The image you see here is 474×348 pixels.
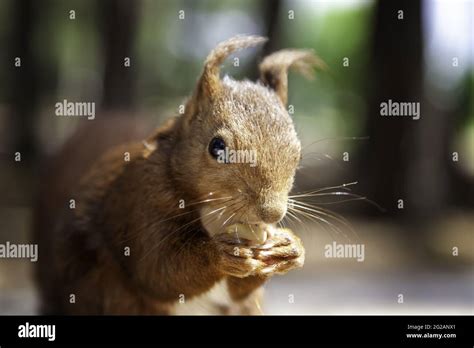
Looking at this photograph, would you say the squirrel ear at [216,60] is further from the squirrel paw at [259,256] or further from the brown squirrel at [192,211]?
the squirrel paw at [259,256]

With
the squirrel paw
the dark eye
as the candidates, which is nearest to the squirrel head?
the dark eye

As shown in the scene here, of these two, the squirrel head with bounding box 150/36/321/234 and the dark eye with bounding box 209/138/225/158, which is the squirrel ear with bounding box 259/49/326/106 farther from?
the dark eye with bounding box 209/138/225/158

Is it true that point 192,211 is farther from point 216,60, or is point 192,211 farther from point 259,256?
point 216,60

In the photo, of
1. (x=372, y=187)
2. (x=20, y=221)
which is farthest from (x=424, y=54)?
(x=20, y=221)

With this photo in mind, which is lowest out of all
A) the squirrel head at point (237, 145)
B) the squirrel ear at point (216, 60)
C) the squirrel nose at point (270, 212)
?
the squirrel nose at point (270, 212)

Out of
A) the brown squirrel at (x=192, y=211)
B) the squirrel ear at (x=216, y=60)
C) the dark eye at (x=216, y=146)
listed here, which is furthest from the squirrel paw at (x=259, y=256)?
the squirrel ear at (x=216, y=60)

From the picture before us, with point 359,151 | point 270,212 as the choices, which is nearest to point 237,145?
point 270,212
